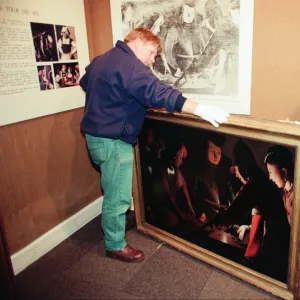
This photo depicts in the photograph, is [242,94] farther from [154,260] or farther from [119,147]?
[154,260]

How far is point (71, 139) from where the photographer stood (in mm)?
2248

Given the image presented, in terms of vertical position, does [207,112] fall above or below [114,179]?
above

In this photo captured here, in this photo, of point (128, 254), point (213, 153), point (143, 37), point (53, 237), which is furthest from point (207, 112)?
point (53, 237)

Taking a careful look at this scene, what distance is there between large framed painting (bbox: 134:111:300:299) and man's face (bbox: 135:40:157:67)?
317mm

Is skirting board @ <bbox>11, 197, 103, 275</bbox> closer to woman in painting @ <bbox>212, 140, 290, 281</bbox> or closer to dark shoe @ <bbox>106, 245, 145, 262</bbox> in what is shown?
dark shoe @ <bbox>106, 245, 145, 262</bbox>

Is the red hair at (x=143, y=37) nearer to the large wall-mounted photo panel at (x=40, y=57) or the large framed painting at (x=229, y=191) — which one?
the large framed painting at (x=229, y=191)

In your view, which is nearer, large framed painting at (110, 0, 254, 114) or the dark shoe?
large framed painting at (110, 0, 254, 114)

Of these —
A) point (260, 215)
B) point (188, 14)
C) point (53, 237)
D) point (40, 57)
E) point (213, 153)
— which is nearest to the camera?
point (260, 215)

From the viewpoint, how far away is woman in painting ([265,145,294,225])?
4.70 feet

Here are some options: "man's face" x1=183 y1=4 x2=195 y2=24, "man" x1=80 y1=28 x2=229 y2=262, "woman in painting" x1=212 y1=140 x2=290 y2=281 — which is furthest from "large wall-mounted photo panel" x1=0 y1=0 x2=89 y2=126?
"woman in painting" x1=212 y1=140 x2=290 y2=281

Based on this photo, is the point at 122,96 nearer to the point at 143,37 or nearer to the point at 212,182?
the point at 143,37

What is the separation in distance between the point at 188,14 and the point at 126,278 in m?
1.59

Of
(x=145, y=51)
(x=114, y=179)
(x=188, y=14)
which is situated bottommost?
(x=114, y=179)

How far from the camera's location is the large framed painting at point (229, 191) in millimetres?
1476
